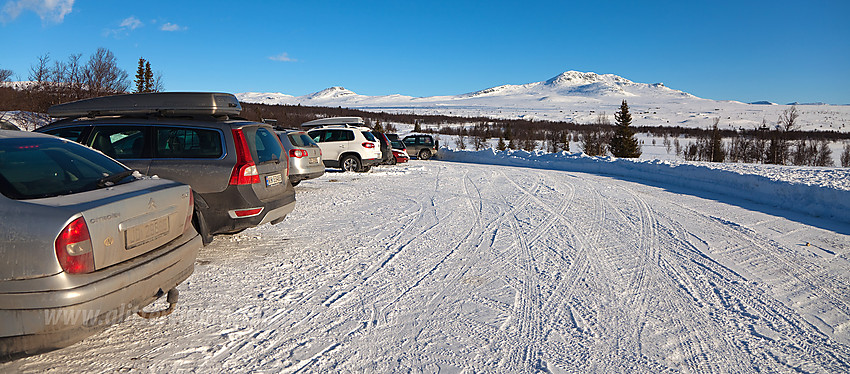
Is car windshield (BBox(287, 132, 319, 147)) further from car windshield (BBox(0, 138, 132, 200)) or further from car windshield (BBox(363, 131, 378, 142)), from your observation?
car windshield (BBox(0, 138, 132, 200))

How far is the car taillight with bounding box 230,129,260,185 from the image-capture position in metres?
5.65

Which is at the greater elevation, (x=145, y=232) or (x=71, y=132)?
(x=71, y=132)

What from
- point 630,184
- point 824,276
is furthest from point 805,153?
point 824,276

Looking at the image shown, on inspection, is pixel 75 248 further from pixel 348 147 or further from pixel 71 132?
pixel 348 147

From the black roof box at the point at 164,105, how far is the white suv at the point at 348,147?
406 inches

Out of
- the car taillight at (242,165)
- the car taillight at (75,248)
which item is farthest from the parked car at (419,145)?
the car taillight at (75,248)

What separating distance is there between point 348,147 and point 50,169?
43.9ft

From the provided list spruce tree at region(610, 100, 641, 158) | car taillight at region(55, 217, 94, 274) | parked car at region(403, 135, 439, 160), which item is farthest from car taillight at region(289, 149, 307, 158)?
spruce tree at region(610, 100, 641, 158)

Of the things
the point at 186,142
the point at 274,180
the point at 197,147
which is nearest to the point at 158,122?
the point at 186,142

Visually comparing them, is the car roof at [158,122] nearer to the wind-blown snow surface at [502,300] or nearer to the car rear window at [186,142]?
the car rear window at [186,142]

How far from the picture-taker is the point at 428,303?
4.50 m

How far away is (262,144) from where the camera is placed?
6.38 metres

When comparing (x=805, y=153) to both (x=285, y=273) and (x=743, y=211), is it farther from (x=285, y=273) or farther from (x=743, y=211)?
(x=285, y=273)

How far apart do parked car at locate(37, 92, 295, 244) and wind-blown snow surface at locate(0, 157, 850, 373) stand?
653mm
